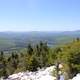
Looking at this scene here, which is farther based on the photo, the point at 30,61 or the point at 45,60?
the point at 45,60

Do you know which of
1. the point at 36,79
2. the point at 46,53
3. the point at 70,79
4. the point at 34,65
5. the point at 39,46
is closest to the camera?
the point at 70,79

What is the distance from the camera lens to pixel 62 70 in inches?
1425

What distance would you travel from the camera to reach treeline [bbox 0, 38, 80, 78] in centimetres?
3719

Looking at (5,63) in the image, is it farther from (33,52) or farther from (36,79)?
(36,79)

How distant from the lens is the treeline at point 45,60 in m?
37.2

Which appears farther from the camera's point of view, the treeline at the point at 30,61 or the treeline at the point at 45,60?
the treeline at the point at 30,61

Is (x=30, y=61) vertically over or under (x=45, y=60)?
over

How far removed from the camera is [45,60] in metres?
70.1

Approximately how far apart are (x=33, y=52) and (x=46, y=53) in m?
5.45

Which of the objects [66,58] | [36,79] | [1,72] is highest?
[66,58]

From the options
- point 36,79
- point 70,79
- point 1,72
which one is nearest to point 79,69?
point 70,79

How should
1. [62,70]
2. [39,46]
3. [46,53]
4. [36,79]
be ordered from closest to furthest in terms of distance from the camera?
[62,70], [36,79], [46,53], [39,46]

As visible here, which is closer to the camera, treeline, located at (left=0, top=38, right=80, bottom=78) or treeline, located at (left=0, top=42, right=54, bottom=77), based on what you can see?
treeline, located at (left=0, top=38, right=80, bottom=78)

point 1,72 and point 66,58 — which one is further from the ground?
point 66,58
